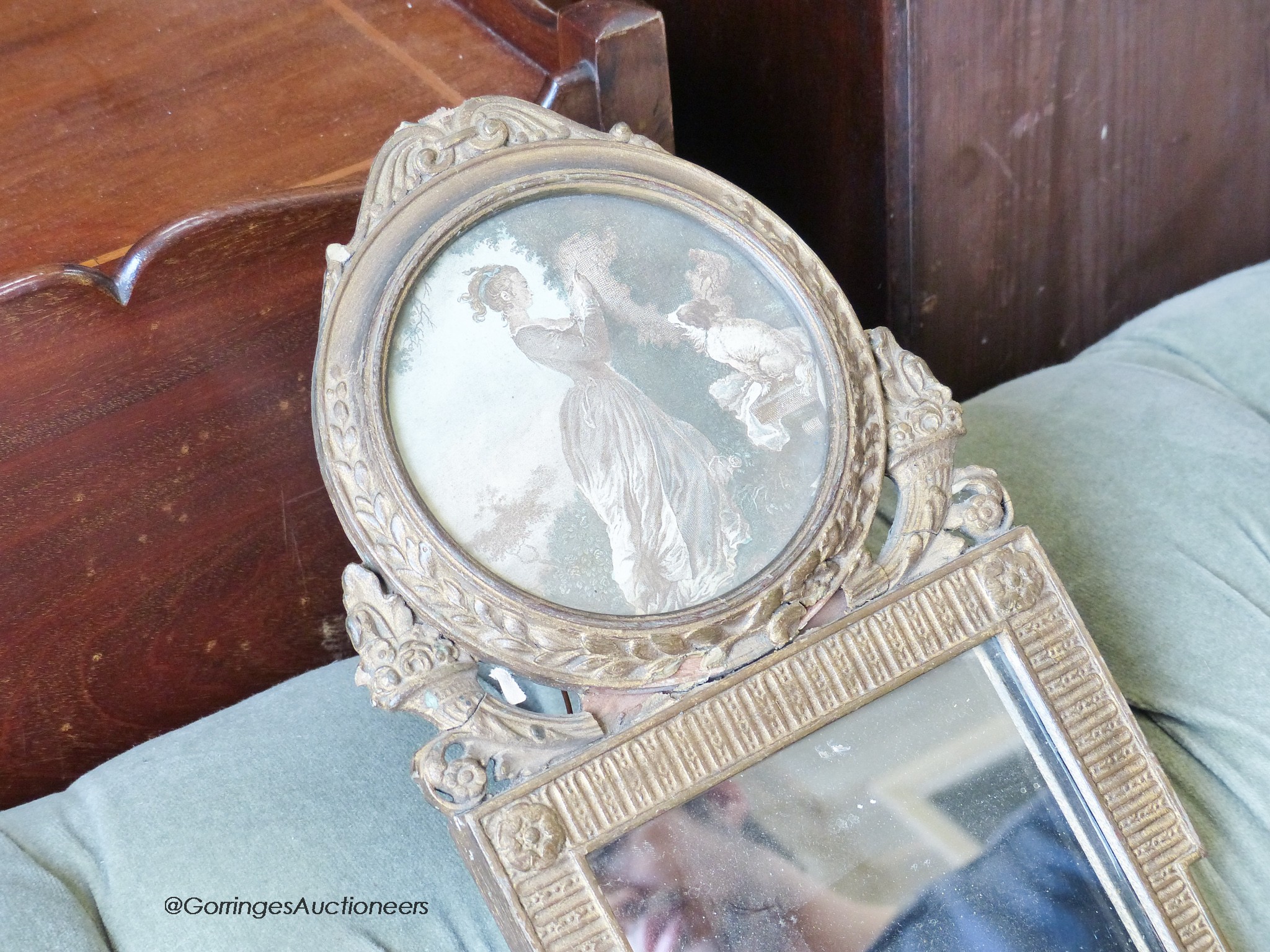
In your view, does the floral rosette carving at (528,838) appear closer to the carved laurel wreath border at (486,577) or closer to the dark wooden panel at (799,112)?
the carved laurel wreath border at (486,577)

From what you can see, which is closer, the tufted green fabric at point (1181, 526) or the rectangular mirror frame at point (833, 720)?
the rectangular mirror frame at point (833, 720)

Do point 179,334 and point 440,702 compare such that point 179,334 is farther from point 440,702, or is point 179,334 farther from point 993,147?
point 993,147

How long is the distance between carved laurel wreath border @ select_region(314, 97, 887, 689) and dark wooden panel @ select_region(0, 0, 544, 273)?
22 centimetres

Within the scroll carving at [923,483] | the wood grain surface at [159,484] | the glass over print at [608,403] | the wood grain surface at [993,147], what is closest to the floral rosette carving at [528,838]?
the glass over print at [608,403]

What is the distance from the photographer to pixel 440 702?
2.92 ft

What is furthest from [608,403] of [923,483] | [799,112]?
[799,112]

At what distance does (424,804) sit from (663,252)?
47cm

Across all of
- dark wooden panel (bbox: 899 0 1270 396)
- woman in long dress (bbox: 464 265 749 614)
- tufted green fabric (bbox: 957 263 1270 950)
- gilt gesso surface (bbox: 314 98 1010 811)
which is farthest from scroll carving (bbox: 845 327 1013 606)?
dark wooden panel (bbox: 899 0 1270 396)

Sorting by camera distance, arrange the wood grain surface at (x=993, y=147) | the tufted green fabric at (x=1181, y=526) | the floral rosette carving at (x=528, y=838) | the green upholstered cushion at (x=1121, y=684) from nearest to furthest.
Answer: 1. the floral rosette carving at (x=528, y=838)
2. the green upholstered cushion at (x=1121, y=684)
3. the tufted green fabric at (x=1181, y=526)
4. the wood grain surface at (x=993, y=147)

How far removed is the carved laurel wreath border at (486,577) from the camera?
887 millimetres

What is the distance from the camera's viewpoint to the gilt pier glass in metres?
0.89

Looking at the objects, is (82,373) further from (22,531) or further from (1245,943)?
(1245,943)

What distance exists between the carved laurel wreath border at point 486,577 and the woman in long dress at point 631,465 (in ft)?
0.10

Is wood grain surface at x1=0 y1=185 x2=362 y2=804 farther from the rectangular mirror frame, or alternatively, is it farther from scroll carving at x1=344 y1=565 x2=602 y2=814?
the rectangular mirror frame
